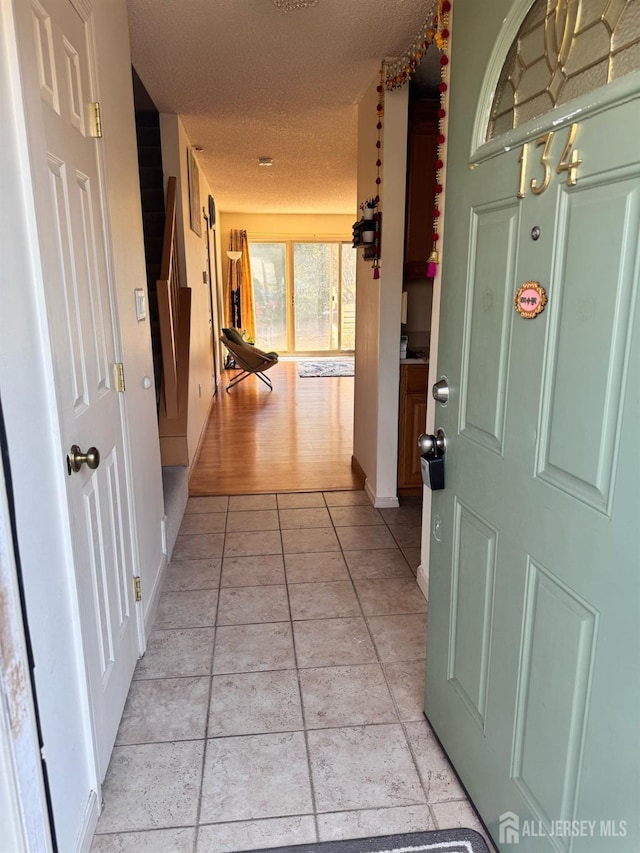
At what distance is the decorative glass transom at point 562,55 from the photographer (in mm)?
860

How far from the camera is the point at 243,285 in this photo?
9.53 metres

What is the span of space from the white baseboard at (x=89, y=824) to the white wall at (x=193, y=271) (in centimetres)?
275

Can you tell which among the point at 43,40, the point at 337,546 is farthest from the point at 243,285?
the point at 43,40

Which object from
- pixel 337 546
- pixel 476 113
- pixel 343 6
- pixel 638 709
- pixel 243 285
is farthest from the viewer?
pixel 243 285

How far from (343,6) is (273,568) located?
2485mm

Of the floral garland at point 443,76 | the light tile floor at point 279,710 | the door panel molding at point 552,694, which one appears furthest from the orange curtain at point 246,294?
the door panel molding at point 552,694

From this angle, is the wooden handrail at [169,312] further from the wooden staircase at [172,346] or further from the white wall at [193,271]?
the white wall at [193,271]

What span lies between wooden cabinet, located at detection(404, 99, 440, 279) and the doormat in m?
2.86

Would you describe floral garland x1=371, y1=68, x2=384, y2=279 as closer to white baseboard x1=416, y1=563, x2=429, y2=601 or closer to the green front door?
white baseboard x1=416, y1=563, x2=429, y2=601

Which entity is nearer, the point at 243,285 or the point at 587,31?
the point at 587,31

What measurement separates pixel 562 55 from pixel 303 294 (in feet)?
30.3

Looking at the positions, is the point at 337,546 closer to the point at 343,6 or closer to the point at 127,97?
the point at 127,97

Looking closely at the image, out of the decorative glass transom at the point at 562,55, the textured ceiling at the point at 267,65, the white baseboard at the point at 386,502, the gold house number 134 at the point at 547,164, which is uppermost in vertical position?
the textured ceiling at the point at 267,65

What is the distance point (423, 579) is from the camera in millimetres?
2533
